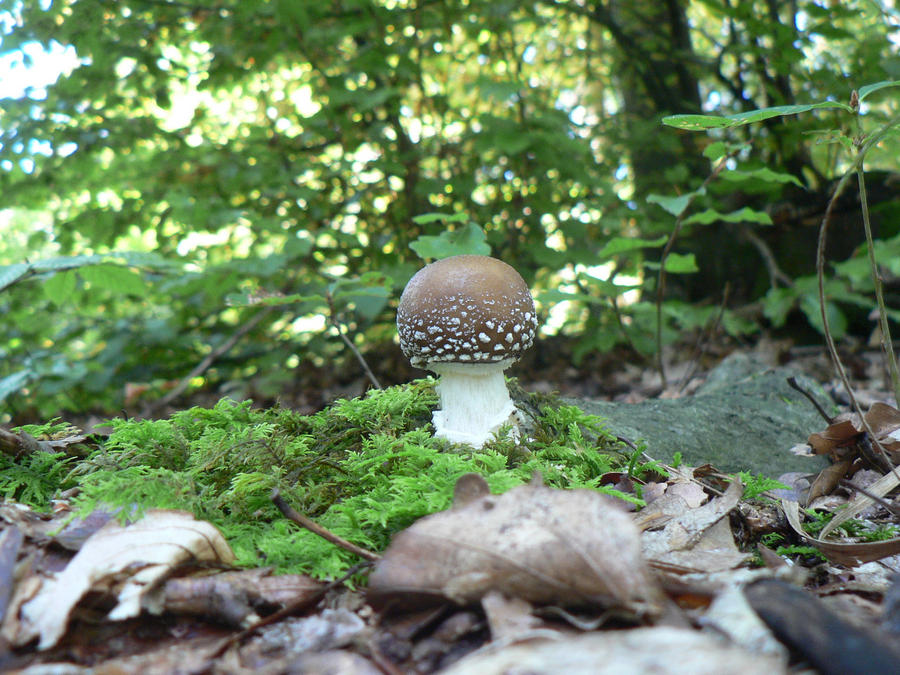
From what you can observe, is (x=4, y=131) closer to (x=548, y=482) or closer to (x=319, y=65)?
(x=319, y=65)

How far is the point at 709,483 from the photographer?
2635 millimetres

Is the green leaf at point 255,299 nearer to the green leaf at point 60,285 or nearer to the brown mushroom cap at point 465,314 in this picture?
the brown mushroom cap at point 465,314

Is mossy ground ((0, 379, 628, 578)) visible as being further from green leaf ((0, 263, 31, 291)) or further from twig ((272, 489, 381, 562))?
green leaf ((0, 263, 31, 291))

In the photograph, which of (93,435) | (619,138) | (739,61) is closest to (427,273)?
(93,435)

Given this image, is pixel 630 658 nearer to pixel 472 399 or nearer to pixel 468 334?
pixel 468 334

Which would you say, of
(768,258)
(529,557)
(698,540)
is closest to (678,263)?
(698,540)

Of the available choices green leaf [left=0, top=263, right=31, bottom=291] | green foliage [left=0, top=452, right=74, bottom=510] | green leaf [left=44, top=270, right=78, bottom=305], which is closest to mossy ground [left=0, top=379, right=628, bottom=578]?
green foliage [left=0, top=452, right=74, bottom=510]

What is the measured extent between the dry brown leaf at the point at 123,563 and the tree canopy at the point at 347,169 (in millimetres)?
2419

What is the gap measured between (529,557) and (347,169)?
4.58 metres

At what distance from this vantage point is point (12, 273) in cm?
329

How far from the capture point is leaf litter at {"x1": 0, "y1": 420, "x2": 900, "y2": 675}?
123 centimetres

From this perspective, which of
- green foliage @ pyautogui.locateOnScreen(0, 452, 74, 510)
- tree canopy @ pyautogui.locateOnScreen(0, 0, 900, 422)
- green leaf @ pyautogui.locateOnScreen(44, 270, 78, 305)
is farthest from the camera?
tree canopy @ pyautogui.locateOnScreen(0, 0, 900, 422)

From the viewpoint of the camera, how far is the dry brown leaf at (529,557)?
140 cm

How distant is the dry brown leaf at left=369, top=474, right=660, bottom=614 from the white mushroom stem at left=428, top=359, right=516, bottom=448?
4.28ft
